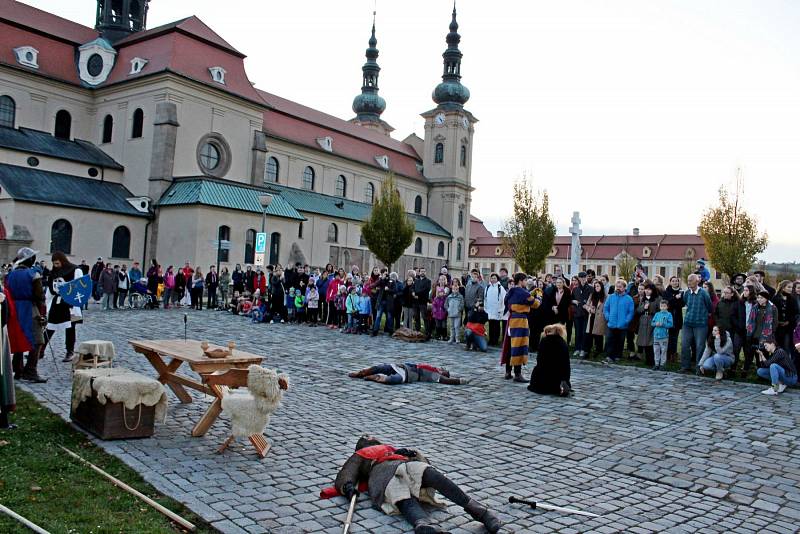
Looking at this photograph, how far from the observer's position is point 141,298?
2558 centimetres

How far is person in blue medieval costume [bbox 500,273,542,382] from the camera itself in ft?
39.1

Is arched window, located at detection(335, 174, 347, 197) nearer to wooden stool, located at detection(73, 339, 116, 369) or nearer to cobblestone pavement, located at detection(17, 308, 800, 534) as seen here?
cobblestone pavement, located at detection(17, 308, 800, 534)

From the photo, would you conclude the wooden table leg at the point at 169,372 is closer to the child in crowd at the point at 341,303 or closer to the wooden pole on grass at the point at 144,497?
the wooden pole on grass at the point at 144,497

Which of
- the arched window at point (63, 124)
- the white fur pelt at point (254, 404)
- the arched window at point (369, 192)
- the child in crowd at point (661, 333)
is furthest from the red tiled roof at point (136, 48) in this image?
the white fur pelt at point (254, 404)

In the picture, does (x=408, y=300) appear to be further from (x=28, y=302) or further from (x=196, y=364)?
(x=196, y=364)

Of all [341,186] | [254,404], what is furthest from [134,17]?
[254,404]

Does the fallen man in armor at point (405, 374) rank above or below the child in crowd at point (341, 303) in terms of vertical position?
below

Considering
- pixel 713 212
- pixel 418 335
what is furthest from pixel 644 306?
pixel 713 212

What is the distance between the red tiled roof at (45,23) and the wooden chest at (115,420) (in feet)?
122

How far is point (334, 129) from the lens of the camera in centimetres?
5512

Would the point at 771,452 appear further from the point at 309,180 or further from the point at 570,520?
the point at 309,180

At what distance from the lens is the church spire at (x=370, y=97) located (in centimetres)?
7185

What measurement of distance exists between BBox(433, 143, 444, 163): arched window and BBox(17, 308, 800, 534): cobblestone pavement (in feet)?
173

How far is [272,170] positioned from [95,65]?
13.6 m
